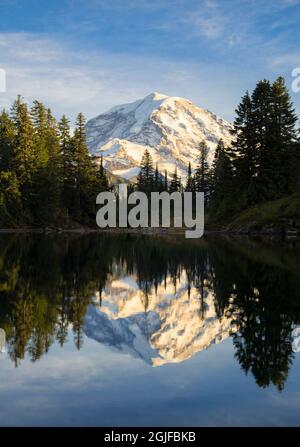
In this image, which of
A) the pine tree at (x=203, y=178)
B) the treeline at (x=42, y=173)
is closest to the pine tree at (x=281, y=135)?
the treeline at (x=42, y=173)

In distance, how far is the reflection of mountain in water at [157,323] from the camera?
11.8m

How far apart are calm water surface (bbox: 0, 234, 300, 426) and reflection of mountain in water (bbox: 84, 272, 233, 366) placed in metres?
0.04

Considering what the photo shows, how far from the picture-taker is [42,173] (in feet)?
268

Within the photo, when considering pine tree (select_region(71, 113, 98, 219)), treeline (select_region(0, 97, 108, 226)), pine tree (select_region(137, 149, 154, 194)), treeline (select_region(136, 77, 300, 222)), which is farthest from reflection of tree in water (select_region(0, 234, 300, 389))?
pine tree (select_region(137, 149, 154, 194))

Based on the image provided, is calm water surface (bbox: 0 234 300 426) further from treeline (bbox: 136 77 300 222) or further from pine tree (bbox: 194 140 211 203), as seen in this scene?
pine tree (bbox: 194 140 211 203)

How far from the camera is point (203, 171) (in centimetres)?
13338

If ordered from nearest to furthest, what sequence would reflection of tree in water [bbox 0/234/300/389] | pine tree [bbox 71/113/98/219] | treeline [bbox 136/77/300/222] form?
reflection of tree in water [bbox 0/234/300/389] < treeline [bbox 136/77/300/222] < pine tree [bbox 71/113/98/219]

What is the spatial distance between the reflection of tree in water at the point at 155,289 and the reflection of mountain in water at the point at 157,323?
11.1 inches

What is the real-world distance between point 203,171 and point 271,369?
410 feet

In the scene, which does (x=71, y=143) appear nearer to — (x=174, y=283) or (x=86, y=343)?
(x=174, y=283)

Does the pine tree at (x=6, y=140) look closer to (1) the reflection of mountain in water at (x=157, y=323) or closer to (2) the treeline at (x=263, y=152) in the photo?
(2) the treeline at (x=263, y=152)

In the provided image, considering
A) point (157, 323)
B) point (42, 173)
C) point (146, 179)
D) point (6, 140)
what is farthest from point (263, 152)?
point (146, 179)

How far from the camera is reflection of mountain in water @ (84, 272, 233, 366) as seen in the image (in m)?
11.8
